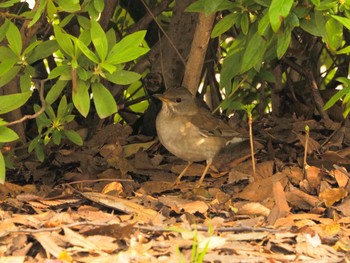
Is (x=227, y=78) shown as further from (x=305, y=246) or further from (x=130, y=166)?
(x=305, y=246)

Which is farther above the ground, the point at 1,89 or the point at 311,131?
the point at 1,89

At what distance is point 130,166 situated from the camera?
7031 millimetres

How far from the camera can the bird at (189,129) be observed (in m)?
7.27

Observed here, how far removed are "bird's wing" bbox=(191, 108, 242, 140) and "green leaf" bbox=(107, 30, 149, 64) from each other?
6.17ft

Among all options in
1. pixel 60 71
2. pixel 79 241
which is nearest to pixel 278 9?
pixel 60 71

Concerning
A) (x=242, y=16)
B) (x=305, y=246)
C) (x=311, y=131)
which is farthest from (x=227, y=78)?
(x=305, y=246)

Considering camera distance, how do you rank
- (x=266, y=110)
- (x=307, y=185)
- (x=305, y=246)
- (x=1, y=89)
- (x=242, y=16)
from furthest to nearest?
(x=266, y=110)
(x=1, y=89)
(x=307, y=185)
(x=242, y=16)
(x=305, y=246)

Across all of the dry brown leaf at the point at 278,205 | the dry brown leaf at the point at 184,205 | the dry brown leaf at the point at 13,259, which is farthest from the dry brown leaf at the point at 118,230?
the dry brown leaf at the point at 278,205

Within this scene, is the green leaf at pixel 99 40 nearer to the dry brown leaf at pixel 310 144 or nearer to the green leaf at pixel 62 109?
the green leaf at pixel 62 109

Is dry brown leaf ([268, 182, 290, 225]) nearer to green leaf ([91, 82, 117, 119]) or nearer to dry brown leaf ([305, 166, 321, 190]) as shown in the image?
dry brown leaf ([305, 166, 321, 190])

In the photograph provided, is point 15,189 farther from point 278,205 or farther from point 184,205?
point 278,205

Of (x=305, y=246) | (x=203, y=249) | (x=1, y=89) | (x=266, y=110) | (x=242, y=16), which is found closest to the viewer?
(x=203, y=249)

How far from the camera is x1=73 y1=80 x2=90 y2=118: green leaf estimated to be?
5.74 meters

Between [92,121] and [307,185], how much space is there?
2.21 m
